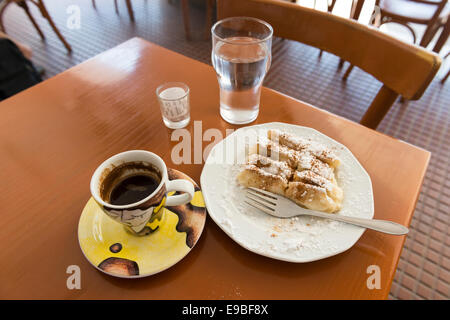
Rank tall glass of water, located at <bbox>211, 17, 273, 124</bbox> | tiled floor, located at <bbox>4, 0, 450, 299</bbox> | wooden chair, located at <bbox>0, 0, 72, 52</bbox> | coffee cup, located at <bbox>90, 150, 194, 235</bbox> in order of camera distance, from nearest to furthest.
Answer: coffee cup, located at <bbox>90, 150, 194, 235</bbox> < tall glass of water, located at <bbox>211, 17, 273, 124</bbox> < tiled floor, located at <bbox>4, 0, 450, 299</bbox> < wooden chair, located at <bbox>0, 0, 72, 52</bbox>

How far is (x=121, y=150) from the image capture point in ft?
2.09

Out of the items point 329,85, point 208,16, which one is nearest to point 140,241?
point 329,85

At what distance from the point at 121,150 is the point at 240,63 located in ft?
1.07

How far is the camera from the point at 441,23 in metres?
1.67

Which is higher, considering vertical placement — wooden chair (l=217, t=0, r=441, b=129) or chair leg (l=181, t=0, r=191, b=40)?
wooden chair (l=217, t=0, r=441, b=129)

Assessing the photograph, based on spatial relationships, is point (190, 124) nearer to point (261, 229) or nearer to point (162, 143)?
point (162, 143)

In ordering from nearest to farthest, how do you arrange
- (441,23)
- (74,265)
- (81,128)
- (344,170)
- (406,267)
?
(74,265) < (344,170) < (81,128) < (406,267) < (441,23)

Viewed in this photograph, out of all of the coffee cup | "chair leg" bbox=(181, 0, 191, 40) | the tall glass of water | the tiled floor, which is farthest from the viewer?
"chair leg" bbox=(181, 0, 191, 40)

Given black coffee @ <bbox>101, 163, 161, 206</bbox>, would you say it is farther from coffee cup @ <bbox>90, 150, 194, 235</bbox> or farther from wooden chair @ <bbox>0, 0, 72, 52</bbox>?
wooden chair @ <bbox>0, 0, 72, 52</bbox>

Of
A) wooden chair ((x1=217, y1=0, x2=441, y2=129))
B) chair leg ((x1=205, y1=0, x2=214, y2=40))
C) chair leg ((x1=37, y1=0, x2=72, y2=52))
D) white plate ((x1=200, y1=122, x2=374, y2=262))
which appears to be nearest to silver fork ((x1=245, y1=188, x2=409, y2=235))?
white plate ((x1=200, y1=122, x2=374, y2=262))

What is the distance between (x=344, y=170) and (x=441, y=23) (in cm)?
170

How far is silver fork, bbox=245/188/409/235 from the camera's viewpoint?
478 mm
